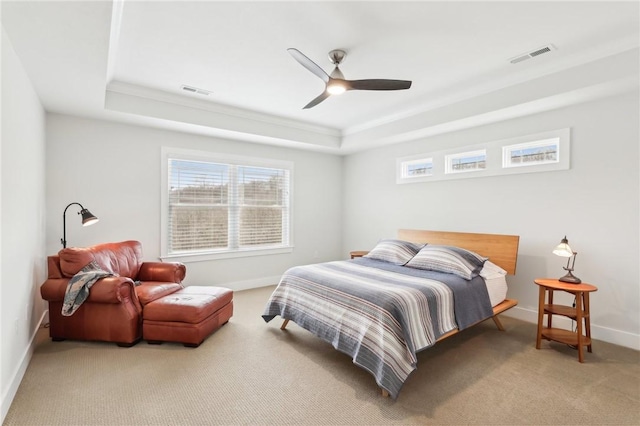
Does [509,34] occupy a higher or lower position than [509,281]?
higher

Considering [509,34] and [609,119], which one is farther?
[609,119]

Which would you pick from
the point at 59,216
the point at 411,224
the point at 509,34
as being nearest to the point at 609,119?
the point at 509,34

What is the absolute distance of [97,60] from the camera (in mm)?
2545

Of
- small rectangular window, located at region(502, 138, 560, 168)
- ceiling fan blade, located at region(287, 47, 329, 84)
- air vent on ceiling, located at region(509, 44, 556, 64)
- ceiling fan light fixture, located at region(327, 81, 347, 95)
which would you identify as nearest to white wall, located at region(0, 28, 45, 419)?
ceiling fan blade, located at region(287, 47, 329, 84)

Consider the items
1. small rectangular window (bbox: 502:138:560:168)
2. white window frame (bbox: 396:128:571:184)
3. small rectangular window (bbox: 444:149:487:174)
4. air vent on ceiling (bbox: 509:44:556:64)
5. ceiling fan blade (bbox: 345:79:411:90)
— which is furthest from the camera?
small rectangular window (bbox: 444:149:487:174)

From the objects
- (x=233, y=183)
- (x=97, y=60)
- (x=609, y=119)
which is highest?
(x=97, y=60)

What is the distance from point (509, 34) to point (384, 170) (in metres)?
3.10

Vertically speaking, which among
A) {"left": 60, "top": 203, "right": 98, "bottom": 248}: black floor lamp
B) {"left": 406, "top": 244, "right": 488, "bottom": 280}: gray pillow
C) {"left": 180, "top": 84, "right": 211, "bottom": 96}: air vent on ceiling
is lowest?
{"left": 406, "top": 244, "right": 488, "bottom": 280}: gray pillow

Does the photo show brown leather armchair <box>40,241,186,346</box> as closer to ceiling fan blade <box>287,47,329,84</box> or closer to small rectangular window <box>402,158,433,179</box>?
ceiling fan blade <box>287,47,329,84</box>

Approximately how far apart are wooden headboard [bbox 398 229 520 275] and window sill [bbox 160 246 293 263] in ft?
7.95

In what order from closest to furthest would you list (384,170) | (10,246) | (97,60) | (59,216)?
1. (10,246)
2. (97,60)
3. (59,216)
4. (384,170)

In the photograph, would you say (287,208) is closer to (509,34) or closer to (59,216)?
(59,216)

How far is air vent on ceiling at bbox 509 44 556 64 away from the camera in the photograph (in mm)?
2855

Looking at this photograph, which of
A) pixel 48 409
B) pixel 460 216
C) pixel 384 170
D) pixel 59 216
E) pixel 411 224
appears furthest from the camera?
pixel 384 170
